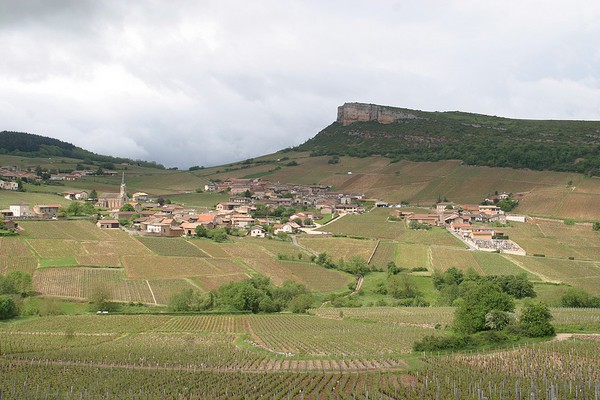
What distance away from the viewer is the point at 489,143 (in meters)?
164

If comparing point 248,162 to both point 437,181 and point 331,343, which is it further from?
point 331,343

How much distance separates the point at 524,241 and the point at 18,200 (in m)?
79.9

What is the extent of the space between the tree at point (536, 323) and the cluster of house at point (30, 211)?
69082 millimetres

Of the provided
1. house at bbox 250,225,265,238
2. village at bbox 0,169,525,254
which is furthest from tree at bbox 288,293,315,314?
house at bbox 250,225,265,238

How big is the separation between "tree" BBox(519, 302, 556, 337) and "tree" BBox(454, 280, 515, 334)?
99.1 inches

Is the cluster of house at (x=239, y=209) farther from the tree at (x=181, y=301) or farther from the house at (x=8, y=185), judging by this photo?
the tree at (x=181, y=301)

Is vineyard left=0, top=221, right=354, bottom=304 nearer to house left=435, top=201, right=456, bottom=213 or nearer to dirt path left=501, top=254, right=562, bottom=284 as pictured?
dirt path left=501, top=254, right=562, bottom=284

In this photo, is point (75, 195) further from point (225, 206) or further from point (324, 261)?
point (324, 261)

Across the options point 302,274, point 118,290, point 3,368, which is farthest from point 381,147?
point 3,368

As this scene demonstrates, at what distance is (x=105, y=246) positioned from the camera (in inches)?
2933

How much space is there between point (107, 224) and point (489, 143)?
109065 mm

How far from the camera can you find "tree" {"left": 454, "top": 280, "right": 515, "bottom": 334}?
4459 centimetres

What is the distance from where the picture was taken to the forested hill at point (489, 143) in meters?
141

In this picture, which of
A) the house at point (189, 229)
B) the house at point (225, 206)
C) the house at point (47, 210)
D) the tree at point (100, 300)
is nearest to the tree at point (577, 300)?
the tree at point (100, 300)
